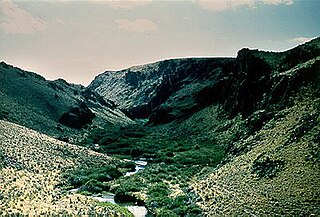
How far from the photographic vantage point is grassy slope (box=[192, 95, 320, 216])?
149 feet

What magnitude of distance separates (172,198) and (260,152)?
17096mm

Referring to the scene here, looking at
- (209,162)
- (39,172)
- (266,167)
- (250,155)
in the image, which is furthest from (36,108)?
(266,167)

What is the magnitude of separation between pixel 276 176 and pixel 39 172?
46155mm

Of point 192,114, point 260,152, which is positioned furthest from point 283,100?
point 192,114

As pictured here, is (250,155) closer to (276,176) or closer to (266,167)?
(266,167)

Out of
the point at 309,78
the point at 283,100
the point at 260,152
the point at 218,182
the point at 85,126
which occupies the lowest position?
the point at 85,126

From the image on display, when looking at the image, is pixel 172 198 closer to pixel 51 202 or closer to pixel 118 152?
pixel 51 202

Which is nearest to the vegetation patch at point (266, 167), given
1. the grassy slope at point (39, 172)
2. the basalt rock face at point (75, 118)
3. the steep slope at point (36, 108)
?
the grassy slope at point (39, 172)

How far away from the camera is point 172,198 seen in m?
60.8

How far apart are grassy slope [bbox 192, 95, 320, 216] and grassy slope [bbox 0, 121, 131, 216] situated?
15105 millimetres

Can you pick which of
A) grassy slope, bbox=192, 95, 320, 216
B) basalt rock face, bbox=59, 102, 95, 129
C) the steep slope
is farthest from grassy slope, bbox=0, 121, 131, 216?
basalt rock face, bbox=59, 102, 95, 129

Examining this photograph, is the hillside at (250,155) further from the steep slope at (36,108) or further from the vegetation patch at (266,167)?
the steep slope at (36,108)

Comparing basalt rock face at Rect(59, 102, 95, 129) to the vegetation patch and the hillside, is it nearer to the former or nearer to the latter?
the hillside

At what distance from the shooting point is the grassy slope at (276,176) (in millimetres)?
45469
